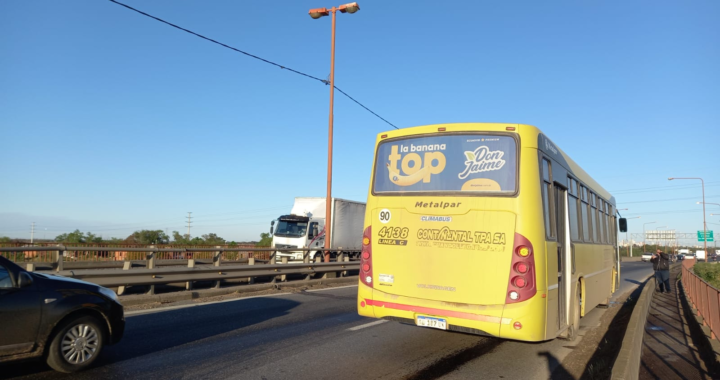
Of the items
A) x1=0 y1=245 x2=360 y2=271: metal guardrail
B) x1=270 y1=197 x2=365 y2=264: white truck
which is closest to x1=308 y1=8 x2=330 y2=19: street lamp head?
x1=0 y1=245 x2=360 y2=271: metal guardrail

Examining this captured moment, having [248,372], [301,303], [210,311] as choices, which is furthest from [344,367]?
[301,303]

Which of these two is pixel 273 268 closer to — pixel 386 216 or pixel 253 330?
pixel 253 330

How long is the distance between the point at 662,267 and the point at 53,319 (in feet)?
65.7

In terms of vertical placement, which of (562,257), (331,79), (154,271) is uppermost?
(331,79)

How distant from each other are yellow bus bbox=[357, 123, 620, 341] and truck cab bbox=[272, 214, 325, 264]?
65.5ft

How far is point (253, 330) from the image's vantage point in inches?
331

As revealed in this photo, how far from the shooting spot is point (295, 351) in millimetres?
6980

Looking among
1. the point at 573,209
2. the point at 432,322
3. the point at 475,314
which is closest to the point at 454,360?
the point at 432,322

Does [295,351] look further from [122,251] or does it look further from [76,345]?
[122,251]

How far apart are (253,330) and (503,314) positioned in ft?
14.0

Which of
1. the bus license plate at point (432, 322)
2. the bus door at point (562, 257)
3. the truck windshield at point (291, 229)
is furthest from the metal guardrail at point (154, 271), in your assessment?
the truck windshield at point (291, 229)

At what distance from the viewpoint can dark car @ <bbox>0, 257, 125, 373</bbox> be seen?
532 cm

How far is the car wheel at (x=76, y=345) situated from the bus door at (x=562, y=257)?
19.5 feet

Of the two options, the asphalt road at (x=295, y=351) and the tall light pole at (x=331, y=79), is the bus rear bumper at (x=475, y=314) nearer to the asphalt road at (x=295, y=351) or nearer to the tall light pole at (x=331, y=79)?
the asphalt road at (x=295, y=351)
